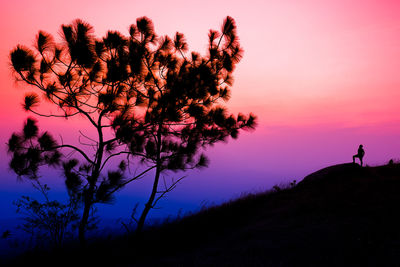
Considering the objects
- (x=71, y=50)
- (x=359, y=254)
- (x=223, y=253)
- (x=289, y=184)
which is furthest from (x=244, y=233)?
(x=289, y=184)

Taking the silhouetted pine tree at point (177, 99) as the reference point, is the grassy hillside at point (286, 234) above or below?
below

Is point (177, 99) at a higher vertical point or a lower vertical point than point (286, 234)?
higher

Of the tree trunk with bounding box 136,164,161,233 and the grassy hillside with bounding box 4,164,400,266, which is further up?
the tree trunk with bounding box 136,164,161,233

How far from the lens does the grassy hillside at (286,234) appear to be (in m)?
5.62

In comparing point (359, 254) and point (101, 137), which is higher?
point (101, 137)

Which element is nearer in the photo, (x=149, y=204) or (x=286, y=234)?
(x=286, y=234)

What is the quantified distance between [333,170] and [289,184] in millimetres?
1901

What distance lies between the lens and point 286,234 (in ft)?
22.8

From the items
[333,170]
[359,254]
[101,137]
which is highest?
[101,137]

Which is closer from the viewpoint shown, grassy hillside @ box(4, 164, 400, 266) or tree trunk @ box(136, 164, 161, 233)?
grassy hillside @ box(4, 164, 400, 266)

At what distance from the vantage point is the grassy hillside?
562cm

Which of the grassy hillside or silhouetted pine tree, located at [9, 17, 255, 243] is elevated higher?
silhouetted pine tree, located at [9, 17, 255, 243]

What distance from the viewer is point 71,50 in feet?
22.0

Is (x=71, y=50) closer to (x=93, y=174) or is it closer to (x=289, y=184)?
Result: (x=93, y=174)
